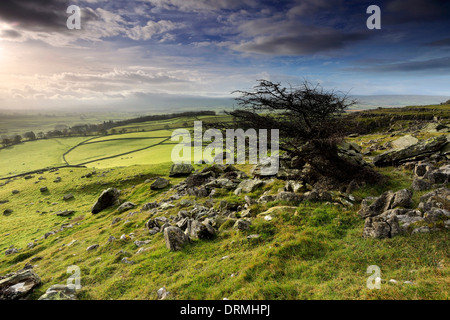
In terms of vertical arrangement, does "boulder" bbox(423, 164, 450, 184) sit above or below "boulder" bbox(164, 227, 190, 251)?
above

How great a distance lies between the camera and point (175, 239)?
10578 millimetres

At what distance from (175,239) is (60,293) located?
4.85 metres

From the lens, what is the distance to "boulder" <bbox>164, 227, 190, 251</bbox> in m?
10.4

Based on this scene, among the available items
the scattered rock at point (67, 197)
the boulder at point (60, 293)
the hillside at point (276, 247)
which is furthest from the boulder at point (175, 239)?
the scattered rock at point (67, 197)

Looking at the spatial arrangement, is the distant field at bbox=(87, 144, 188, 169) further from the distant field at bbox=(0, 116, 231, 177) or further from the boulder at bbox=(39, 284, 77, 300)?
the boulder at bbox=(39, 284, 77, 300)

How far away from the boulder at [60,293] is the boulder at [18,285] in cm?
160

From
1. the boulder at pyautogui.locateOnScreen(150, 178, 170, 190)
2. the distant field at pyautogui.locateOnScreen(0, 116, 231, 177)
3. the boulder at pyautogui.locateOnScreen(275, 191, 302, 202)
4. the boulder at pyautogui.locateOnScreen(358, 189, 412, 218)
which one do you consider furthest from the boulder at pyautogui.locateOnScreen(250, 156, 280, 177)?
the distant field at pyautogui.locateOnScreen(0, 116, 231, 177)

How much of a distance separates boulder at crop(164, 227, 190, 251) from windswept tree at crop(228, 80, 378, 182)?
355 inches

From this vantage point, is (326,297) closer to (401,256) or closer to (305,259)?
(305,259)

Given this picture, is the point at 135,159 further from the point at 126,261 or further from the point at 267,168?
the point at 126,261

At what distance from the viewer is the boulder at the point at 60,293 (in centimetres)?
721

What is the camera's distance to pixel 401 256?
687 cm

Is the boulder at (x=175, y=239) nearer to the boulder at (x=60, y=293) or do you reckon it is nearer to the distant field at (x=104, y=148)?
the boulder at (x=60, y=293)
